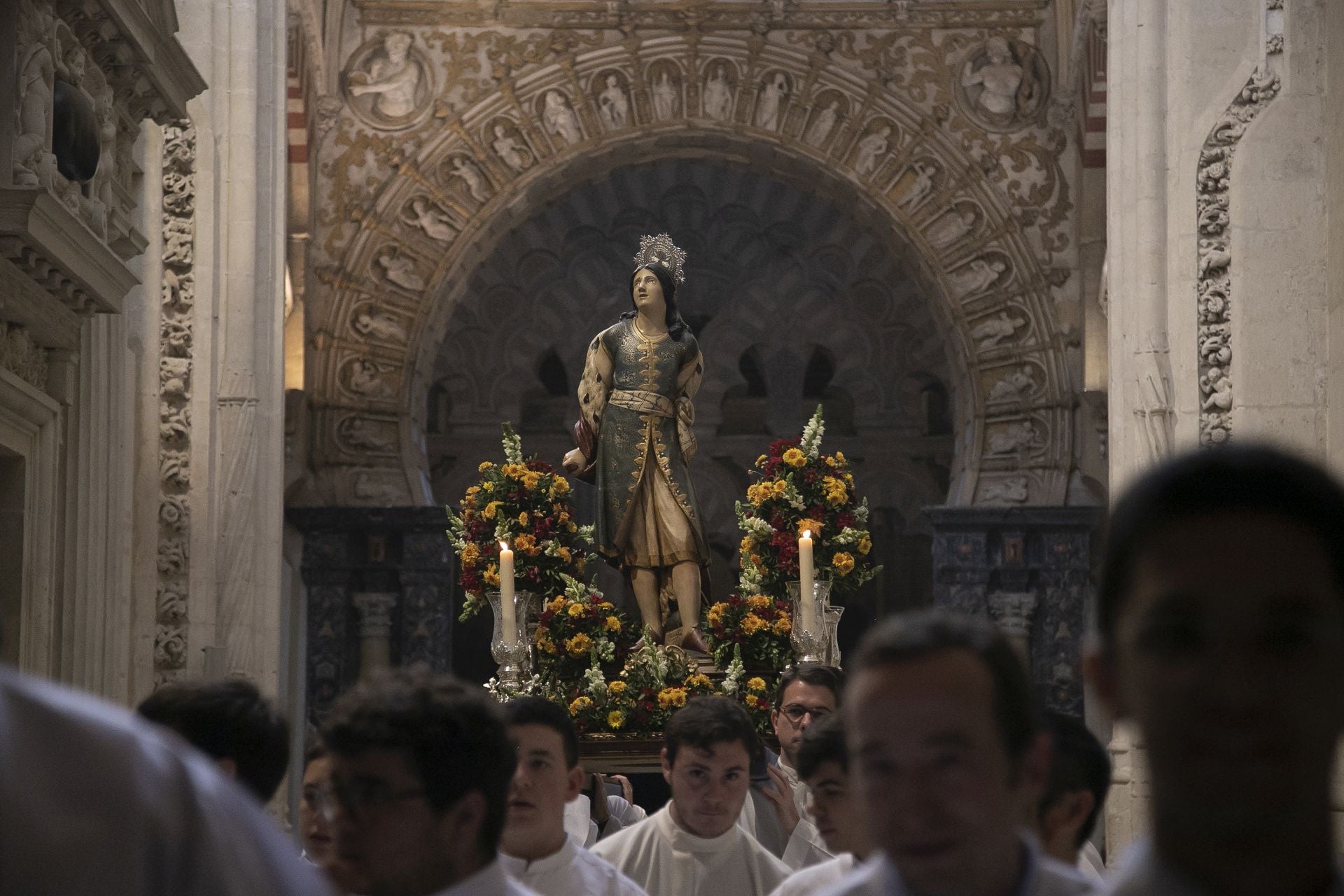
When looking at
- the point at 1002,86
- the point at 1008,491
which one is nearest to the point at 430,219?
the point at 1002,86

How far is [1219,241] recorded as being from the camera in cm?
1065

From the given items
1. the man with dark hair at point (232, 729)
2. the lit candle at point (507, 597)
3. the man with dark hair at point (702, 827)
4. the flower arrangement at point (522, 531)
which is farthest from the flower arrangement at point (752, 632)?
the man with dark hair at point (232, 729)

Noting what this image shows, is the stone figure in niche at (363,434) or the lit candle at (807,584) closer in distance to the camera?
the lit candle at (807,584)

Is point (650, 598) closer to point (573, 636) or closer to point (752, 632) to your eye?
point (573, 636)

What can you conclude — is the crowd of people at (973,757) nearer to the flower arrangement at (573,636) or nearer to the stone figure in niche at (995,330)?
the flower arrangement at (573,636)

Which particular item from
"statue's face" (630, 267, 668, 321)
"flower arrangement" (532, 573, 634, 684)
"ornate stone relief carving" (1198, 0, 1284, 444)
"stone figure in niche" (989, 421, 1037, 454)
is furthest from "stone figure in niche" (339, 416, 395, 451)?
"ornate stone relief carving" (1198, 0, 1284, 444)

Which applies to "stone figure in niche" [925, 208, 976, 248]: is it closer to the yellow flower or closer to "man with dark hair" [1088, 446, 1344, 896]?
the yellow flower

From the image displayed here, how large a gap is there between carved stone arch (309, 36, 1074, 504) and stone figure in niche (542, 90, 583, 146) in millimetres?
119

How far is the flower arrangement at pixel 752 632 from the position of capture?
1026cm

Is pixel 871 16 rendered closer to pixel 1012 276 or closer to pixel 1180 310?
pixel 1012 276

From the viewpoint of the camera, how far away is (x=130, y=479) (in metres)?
9.91

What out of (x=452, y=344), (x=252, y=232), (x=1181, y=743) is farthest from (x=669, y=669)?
(x=452, y=344)

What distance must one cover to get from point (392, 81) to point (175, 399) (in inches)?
262

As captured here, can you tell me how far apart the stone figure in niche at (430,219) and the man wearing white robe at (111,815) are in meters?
15.9
